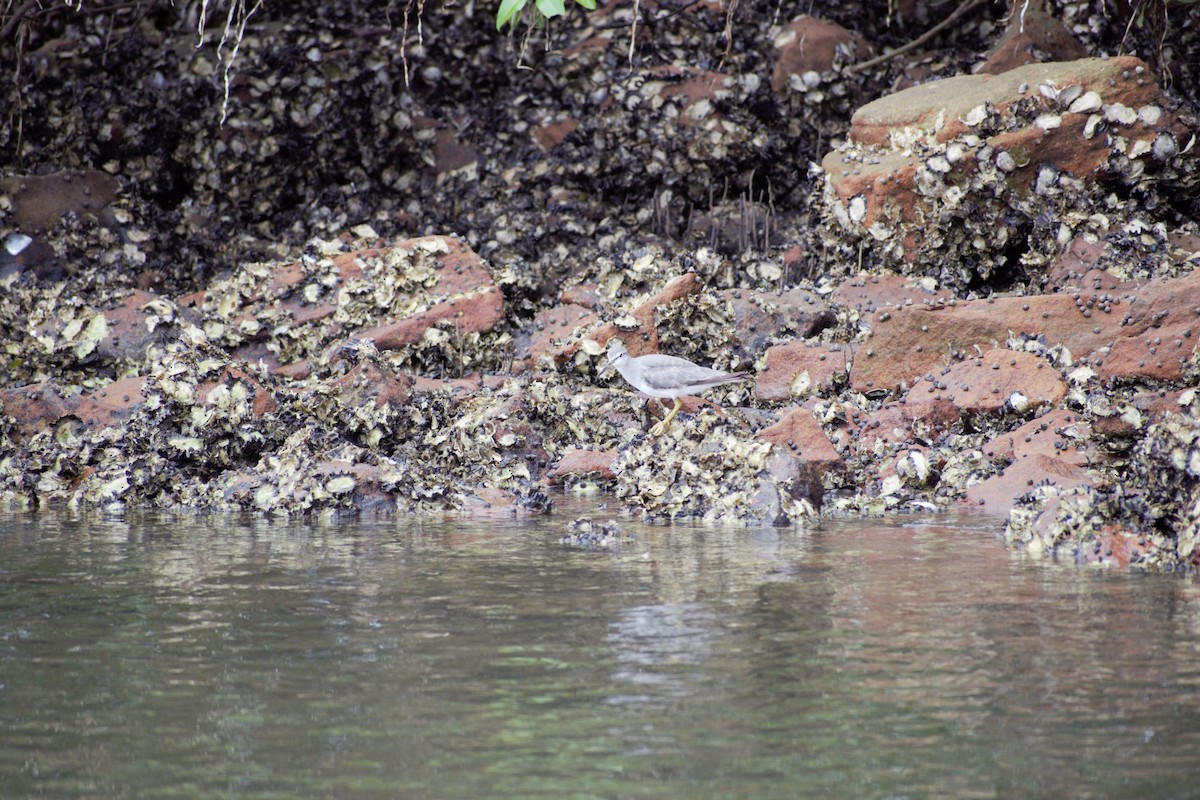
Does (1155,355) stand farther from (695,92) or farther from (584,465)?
(695,92)

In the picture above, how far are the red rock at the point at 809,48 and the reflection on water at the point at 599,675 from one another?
33.9 ft

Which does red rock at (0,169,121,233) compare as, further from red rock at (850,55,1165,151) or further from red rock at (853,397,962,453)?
red rock at (853,397,962,453)

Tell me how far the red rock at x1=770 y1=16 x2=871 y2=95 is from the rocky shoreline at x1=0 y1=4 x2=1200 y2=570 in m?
0.05

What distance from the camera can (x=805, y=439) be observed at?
9516 mm

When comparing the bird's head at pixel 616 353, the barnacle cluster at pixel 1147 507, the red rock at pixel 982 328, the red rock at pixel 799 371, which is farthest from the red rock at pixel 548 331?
the barnacle cluster at pixel 1147 507

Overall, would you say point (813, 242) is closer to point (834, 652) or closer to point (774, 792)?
point (834, 652)

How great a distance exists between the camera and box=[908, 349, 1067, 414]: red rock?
10.3 m

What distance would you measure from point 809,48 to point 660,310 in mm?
5733

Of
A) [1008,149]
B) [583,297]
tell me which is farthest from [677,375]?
[1008,149]

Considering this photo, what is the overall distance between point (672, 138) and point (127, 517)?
8853mm

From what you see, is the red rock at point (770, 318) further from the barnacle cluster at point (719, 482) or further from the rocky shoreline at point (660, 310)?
the barnacle cluster at point (719, 482)

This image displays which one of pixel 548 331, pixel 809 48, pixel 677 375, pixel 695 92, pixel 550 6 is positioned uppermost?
pixel 809 48

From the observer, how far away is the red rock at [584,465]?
10297 mm

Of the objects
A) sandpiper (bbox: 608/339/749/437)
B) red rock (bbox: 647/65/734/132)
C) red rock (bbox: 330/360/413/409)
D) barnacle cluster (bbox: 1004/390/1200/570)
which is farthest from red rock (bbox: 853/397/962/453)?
red rock (bbox: 647/65/734/132)
